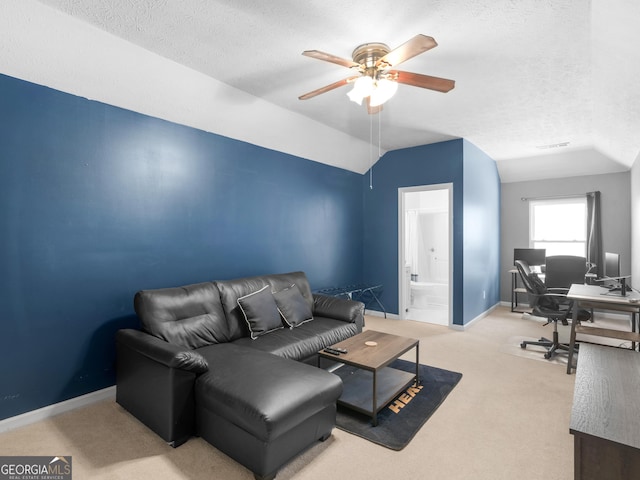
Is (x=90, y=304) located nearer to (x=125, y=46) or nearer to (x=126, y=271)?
(x=126, y=271)

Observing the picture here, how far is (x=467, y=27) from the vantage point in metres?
2.20

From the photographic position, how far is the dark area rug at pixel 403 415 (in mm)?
2201

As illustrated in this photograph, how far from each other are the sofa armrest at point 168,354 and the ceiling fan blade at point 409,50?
2.30 metres

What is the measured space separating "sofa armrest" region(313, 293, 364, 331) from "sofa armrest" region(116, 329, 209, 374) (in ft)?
5.68

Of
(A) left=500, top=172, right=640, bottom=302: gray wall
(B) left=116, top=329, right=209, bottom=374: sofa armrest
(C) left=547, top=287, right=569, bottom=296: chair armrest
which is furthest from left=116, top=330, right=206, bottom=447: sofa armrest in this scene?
(A) left=500, top=172, right=640, bottom=302: gray wall

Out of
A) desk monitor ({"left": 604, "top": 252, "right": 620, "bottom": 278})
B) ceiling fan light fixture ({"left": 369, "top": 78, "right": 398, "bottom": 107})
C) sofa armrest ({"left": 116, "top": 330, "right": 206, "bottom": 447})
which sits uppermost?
ceiling fan light fixture ({"left": 369, "top": 78, "right": 398, "bottom": 107})

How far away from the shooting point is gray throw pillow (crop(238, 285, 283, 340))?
119 inches

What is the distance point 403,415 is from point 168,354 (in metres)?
1.75

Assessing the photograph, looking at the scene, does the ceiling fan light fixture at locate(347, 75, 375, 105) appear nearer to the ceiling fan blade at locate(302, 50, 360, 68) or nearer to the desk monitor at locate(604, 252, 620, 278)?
the ceiling fan blade at locate(302, 50, 360, 68)

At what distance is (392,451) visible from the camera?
6.73ft

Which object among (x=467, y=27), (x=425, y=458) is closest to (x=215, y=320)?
(x=425, y=458)

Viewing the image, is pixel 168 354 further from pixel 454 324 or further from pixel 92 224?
pixel 454 324

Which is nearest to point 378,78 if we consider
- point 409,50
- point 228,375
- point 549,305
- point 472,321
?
point 409,50

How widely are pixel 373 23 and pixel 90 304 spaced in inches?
118
